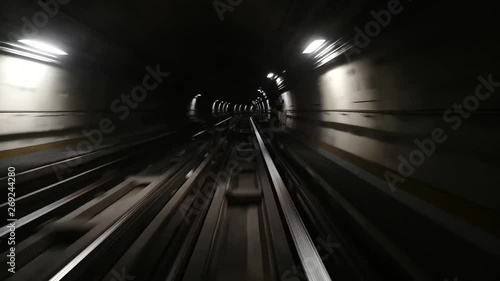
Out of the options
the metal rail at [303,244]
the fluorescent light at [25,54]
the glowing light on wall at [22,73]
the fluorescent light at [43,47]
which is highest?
the fluorescent light at [43,47]

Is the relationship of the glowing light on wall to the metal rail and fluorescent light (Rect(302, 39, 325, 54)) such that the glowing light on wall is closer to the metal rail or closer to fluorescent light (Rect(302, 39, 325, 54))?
the metal rail

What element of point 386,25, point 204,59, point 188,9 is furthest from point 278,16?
point 204,59

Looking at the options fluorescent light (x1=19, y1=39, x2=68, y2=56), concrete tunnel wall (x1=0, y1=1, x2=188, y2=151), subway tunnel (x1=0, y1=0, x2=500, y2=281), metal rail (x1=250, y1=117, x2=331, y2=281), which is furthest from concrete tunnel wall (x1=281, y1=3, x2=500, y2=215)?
fluorescent light (x1=19, y1=39, x2=68, y2=56)

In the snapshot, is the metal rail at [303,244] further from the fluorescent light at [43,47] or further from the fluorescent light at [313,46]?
the fluorescent light at [43,47]

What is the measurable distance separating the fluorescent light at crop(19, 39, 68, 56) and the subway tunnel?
0.05 metres

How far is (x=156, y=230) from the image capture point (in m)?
3.40

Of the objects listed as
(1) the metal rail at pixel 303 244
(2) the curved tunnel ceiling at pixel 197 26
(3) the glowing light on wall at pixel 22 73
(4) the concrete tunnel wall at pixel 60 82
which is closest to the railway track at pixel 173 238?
(1) the metal rail at pixel 303 244

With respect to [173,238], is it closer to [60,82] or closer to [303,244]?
[303,244]

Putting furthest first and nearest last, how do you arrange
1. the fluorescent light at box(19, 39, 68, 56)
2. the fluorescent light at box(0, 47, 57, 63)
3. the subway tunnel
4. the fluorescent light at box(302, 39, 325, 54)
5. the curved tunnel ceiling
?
the fluorescent light at box(302, 39, 325, 54)
the fluorescent light at box(19, 39, 68, 56)
the fluorescent light at box(0, 47, 57, 63)
the curved tunnel ceiling
the subway tunnel

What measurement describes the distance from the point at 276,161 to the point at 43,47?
629cm

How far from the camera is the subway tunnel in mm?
2449

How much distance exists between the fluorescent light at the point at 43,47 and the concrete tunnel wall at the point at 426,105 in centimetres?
581

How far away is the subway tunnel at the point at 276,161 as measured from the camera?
2.45 metres

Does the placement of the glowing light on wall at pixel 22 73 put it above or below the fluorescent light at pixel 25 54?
below
